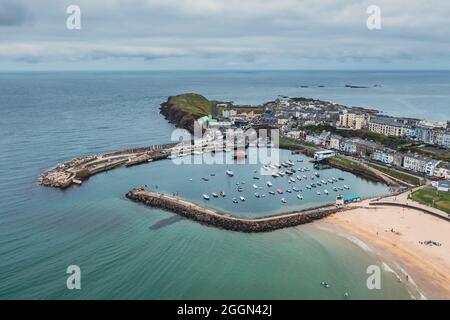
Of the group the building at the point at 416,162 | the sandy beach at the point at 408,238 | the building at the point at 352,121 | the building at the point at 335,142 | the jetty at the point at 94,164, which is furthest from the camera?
the building at the point at 352,121

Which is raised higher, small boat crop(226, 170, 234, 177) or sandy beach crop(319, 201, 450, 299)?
small boat crop(226, 170, 234, 177)

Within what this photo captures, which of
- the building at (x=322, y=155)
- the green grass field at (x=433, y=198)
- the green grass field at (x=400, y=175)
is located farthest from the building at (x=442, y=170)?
the building at (x=322, y=155)

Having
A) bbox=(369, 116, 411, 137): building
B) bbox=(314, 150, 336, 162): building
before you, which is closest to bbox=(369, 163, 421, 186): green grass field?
bbox=(314, 150, 336, 162): building

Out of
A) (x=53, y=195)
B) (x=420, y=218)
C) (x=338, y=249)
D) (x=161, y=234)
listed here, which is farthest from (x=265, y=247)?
(x=53, y=195)

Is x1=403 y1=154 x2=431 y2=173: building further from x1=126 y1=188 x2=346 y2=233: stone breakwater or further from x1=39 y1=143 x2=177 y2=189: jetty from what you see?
x1=39 y1=143 x2=177 y2=189: jetty

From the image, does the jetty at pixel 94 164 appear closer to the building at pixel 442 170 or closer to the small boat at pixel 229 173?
the small boat at pixel 229 173

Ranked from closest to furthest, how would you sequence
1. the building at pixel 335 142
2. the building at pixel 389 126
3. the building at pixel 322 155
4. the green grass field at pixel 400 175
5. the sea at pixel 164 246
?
the sea at pixel 164 246
the green grass field at pixel 400 175
the building at pixel 322 155
the building at pixel 335 142
the building at pixel 389 126

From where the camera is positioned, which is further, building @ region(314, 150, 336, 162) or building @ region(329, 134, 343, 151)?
building @ region(329, 134, 343, 151)
